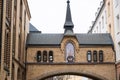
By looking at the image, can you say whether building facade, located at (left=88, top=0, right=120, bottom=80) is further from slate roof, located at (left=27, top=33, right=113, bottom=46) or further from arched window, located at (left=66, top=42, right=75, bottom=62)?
arched window, located at (left=66, top=42, right=75, bottom=62)

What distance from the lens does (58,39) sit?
144 ft

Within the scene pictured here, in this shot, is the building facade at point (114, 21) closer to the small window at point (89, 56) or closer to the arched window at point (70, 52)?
the small window at point (89, 56)

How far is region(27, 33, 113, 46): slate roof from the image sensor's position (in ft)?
142

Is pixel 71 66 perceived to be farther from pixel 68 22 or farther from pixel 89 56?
pixel 68 22

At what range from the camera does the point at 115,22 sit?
42.8m

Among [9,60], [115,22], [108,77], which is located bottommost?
[108,77]

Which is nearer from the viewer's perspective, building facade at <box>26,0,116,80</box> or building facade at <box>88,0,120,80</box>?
building facade at <box>88,0,120,80</box>

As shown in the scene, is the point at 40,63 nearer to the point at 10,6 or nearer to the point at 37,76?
the point at 37,76

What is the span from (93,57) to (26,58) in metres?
8.02

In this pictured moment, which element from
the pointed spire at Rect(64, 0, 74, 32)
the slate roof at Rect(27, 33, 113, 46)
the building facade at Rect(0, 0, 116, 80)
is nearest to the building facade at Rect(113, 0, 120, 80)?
the building facade at Rect(0, 0, 116, 80)

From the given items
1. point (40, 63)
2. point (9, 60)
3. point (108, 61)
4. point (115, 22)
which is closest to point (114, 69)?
point (108, 61)

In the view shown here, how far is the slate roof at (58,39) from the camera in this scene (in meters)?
43.2

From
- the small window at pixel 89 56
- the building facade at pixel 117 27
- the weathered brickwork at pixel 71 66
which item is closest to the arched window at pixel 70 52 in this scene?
Answer: the weathered brickwork at pixel 71 66

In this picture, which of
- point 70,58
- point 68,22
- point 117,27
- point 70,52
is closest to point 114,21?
point 117,27
